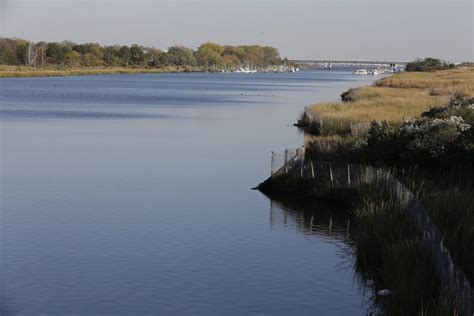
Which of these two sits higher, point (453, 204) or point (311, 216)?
point (453, 204)

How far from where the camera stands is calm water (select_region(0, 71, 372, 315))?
20.1 m

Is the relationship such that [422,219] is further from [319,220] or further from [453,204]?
[319,220]

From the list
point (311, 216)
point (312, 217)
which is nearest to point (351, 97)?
point (311, 216)

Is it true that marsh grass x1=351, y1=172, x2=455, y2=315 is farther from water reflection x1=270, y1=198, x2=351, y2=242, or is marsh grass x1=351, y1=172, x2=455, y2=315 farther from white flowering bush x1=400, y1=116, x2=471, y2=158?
white flowering bush x1=400, y1=116, x2=471, y2=158

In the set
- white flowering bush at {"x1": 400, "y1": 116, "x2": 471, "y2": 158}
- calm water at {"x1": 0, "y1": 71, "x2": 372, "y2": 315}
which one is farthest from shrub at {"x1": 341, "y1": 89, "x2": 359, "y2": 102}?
white flowering bush at {"x1": 400, "y1": 116, "x2": 471, "y2": 158}

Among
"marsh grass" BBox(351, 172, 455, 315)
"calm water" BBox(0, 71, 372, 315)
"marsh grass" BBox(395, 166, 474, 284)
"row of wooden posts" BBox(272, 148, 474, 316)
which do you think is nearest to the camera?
"row of wooden posts" BBox(272, 148, 474, 316)

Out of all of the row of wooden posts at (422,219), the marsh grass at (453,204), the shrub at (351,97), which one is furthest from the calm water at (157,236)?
the shrub at (351,97)

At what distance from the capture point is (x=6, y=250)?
24141 mm

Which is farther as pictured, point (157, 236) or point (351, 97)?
point (351, 97)

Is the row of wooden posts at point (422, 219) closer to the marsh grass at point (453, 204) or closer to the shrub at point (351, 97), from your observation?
the marsh grass at point (453, 204)

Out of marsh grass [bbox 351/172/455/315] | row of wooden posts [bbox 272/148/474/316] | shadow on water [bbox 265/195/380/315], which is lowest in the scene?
shadow on water [bbox 265/195/380/315]

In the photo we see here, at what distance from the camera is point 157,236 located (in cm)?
2639

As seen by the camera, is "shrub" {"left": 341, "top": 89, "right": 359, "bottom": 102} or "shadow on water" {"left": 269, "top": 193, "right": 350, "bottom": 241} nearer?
"shadow on water" {"left": 269, "top": 193, "right": 350, "bottom": 241}

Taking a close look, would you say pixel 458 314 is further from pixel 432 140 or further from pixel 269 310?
pixel 432 140
